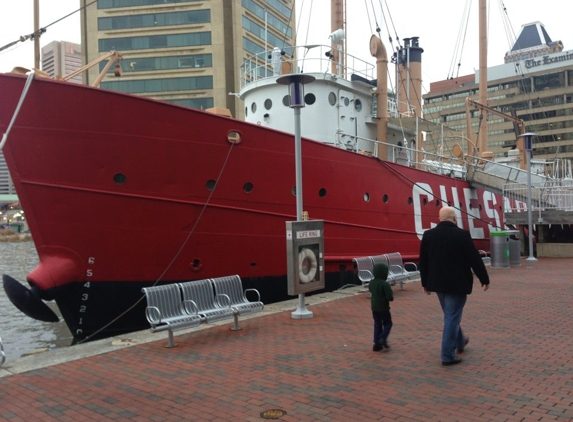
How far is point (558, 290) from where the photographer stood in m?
10.2

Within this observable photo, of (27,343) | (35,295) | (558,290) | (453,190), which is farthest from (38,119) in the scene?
(453,190)

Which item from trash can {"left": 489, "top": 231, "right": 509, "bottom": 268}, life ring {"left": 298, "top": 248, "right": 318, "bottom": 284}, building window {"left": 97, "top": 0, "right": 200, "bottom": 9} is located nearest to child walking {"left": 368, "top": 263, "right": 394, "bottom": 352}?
life ring {"left": 298, "top": 248, "right": 318, "bottom": 284}

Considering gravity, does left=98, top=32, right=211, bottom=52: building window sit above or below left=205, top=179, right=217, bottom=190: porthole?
above

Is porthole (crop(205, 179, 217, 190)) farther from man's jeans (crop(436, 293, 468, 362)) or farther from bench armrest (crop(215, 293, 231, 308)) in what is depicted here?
man's jeans (crop(436, 293, 468, 362))

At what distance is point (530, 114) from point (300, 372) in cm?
9374

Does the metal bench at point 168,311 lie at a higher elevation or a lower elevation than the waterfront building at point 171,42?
lower

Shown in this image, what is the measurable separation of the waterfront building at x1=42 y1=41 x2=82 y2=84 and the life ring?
2231cm

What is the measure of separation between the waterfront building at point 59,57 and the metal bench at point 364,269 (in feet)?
70.2

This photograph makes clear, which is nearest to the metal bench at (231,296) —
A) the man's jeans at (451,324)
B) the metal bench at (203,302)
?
the metal bench at (203,302)

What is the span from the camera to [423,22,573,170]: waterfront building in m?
83.8

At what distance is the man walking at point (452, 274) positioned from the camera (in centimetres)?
520

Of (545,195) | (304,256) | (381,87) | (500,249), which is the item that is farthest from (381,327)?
(545,195)

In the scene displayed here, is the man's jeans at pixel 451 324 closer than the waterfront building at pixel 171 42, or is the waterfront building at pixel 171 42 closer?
the man's jeans at pixel 451 324

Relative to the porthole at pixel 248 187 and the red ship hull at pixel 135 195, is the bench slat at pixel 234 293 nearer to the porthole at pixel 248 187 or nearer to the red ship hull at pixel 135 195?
the red ship hull at pixel 135 195
